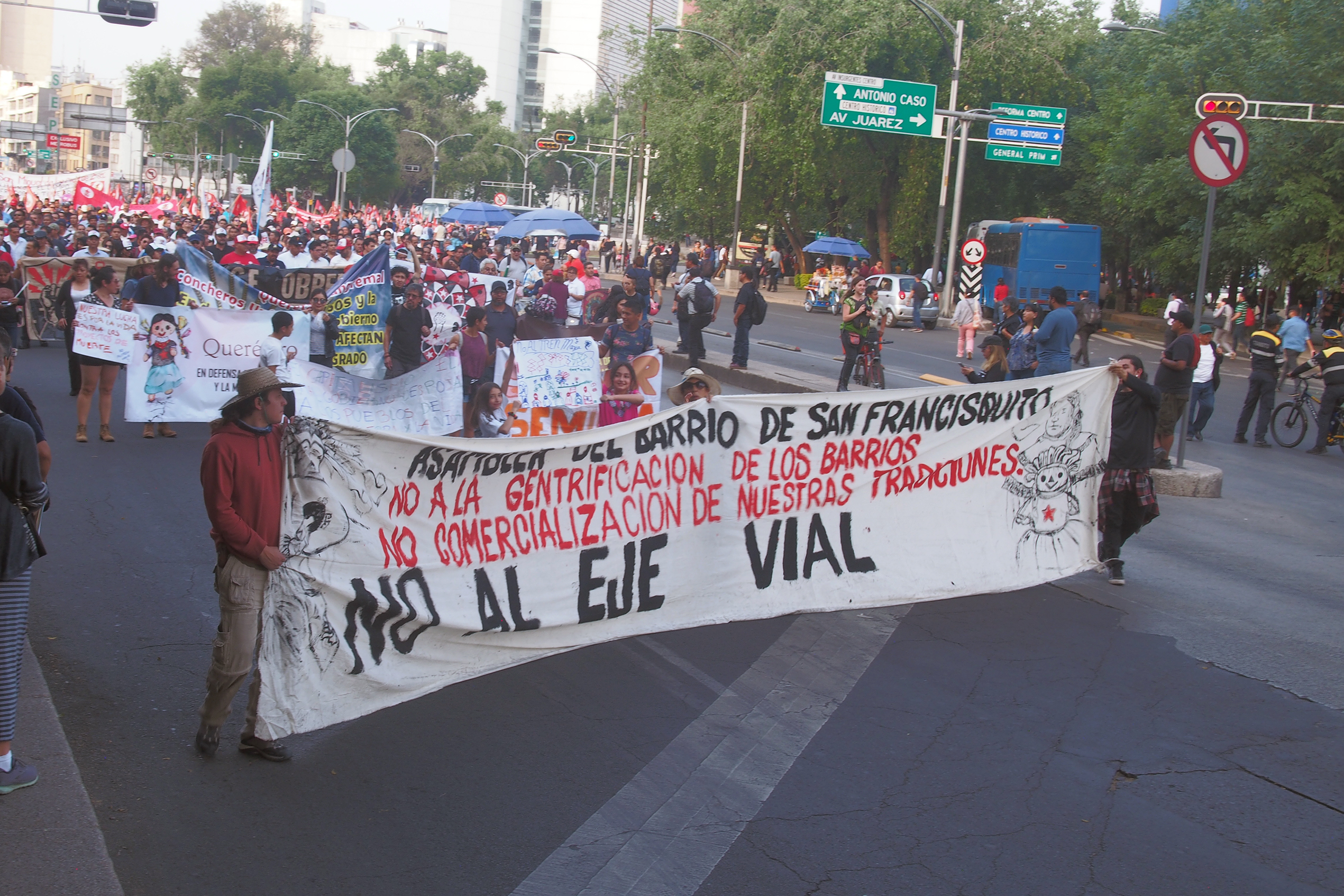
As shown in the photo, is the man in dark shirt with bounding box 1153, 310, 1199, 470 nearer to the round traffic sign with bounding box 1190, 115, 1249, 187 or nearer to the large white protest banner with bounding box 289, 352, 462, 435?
the round traffic sign with bounding box 1190, 115, 1249, 187

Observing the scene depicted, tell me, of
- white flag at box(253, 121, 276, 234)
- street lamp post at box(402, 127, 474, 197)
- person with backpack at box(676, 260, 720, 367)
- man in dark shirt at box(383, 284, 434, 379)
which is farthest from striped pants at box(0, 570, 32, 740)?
street lamp post at box(402, 127, 474, 197)

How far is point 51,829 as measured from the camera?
13.8 feet

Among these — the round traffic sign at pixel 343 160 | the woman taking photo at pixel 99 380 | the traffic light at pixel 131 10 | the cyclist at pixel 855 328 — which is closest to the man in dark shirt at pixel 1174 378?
the cyclist at pixel 855 328

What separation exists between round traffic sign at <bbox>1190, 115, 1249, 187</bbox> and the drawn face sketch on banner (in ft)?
13.5

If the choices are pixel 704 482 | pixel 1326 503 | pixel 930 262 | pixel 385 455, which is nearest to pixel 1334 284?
pixel 1326 503

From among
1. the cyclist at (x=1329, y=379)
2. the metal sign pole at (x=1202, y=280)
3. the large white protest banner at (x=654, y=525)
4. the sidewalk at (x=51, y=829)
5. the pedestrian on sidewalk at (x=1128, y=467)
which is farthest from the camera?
the cyclist at (x=1329, y=379)

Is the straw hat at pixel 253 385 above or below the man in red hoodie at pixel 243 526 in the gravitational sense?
above

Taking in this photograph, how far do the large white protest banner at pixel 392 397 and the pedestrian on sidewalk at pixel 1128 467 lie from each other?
21.2 feet

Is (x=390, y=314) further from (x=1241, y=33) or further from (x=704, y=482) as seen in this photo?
(x=1241, y=33)

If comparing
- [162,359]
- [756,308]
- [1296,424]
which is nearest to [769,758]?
[162,359]

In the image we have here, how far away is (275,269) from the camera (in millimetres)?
15633

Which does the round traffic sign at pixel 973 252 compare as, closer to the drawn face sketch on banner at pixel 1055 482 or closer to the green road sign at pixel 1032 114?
the green road sign at pixel 1032 114

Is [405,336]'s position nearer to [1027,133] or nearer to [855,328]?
[855,328]

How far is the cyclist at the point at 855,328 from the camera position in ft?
55.1
